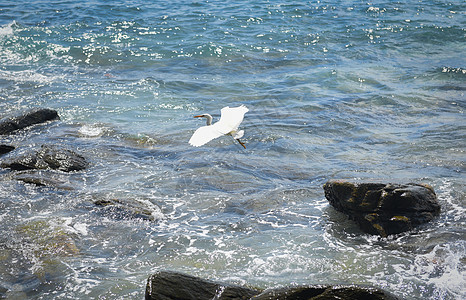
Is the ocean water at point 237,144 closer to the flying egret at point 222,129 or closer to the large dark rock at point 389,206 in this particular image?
the large dark rock at point 389,206

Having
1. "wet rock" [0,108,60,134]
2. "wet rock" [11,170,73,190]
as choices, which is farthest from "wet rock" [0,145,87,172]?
"wet rock" [0,108,60,134]

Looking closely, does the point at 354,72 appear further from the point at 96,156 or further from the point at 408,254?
the point at 408,254

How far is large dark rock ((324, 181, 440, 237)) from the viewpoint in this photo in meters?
5.99

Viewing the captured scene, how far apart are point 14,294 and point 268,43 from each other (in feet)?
42.5

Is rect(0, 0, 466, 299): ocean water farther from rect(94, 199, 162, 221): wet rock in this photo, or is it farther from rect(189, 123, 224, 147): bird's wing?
rect(189, 123, 224, 147): bird's wing

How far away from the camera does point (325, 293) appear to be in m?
4.02

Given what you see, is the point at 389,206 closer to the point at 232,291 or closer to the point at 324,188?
the point at 324,188

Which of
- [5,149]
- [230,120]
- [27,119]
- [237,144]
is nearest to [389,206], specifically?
[230,120]

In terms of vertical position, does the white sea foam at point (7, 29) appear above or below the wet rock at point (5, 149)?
above

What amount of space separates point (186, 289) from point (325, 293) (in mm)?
1137

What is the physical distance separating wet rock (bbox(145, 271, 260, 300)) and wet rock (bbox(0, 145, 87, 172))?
431 cm

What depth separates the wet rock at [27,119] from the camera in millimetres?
10031

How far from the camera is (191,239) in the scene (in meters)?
6.15

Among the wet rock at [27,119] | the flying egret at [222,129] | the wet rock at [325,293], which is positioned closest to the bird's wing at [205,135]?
the flying egret at [222,129]
